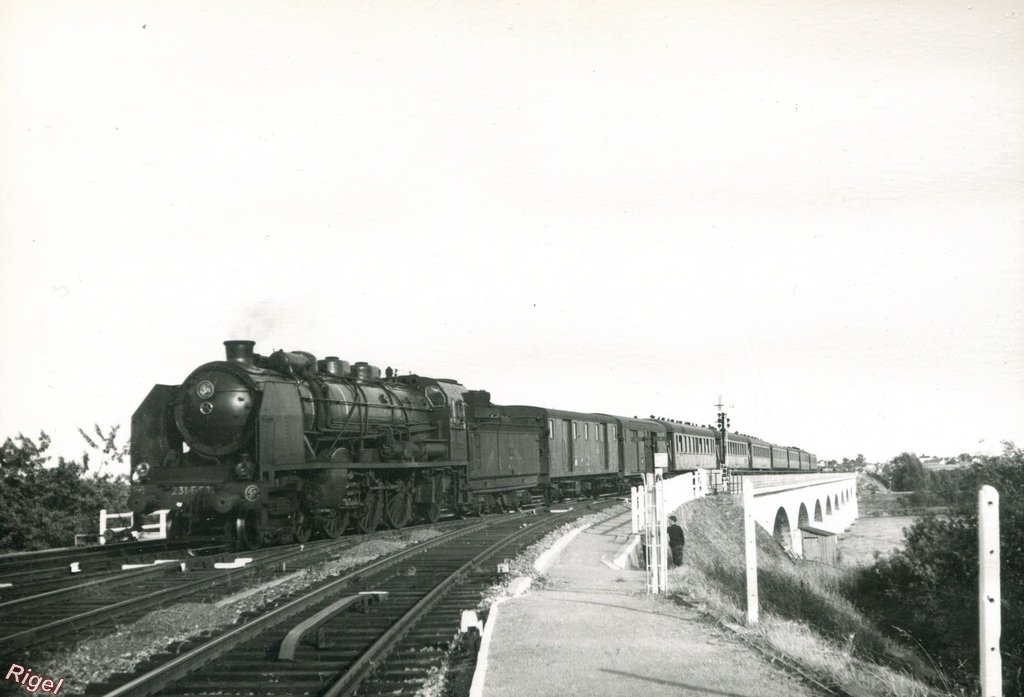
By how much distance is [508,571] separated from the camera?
11875 millimetres

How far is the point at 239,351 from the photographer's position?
15672 mm

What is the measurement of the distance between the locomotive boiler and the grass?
6425 millimetres

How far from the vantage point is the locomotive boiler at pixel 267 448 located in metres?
14.6

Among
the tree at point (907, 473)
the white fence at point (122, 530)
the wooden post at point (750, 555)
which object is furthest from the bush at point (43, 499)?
the tree at point (907, 473)

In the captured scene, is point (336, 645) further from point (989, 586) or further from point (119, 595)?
point (989, 586)

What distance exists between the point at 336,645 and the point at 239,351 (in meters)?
9.06

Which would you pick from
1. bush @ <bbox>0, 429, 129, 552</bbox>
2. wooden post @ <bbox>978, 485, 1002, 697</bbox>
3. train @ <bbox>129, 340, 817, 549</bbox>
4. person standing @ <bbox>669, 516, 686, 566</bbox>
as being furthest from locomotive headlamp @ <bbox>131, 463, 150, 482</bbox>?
wooden post @ <bbox>978, 485, 1002, 697</bbox>

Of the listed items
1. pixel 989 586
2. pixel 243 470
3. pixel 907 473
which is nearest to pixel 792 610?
pixel 243 470

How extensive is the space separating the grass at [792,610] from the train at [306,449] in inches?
128

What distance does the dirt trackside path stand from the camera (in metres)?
5.83

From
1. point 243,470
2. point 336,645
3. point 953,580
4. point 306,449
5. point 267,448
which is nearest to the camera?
point 336,645

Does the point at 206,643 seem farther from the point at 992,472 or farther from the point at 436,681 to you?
the point at 992,472

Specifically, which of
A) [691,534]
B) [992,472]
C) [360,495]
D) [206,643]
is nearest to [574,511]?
[691,534]

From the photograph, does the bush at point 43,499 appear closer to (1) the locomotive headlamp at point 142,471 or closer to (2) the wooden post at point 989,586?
(1) the locomotive headlamp at point 142,471
